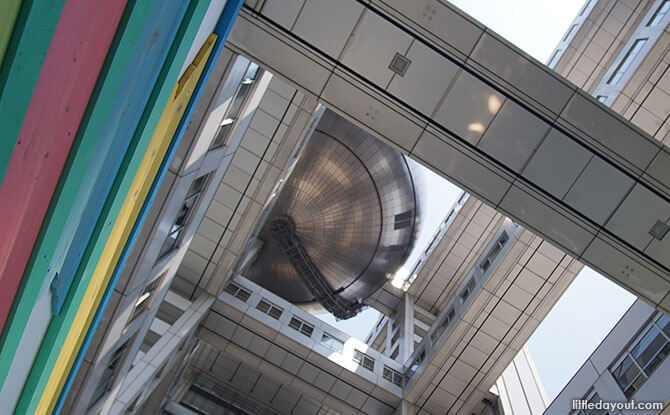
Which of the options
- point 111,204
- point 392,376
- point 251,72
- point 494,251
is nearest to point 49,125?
point 111,204

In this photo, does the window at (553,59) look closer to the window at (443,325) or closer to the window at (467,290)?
the window at (467,290)

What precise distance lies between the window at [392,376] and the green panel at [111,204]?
18528 millimetres

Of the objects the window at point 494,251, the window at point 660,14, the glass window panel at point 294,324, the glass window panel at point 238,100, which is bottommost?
the glass window panel at point 294,324

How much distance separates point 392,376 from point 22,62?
20.7 metres

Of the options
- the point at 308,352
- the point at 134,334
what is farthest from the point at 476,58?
the point at 308,352

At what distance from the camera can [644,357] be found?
11211mm

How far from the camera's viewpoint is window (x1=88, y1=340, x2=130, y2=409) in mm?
9047

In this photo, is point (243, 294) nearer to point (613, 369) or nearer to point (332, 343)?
point (332, 343)

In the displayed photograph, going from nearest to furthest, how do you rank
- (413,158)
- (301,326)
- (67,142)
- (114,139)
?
1. (67,142)
2. (114,139)
3. (413,158)
4. (301,326)

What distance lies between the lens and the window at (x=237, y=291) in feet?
63.3

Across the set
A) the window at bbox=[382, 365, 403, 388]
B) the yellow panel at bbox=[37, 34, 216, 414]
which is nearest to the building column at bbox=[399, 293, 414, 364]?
the window at bbox=[382, 365, 403, 388]

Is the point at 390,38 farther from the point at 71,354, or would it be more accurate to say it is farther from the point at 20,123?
the point at 20,123

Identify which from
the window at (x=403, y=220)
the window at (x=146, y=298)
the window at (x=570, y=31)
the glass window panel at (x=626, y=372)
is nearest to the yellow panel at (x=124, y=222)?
the window at (x=146, y=298)

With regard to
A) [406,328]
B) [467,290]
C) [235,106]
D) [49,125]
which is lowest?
[406,328]
